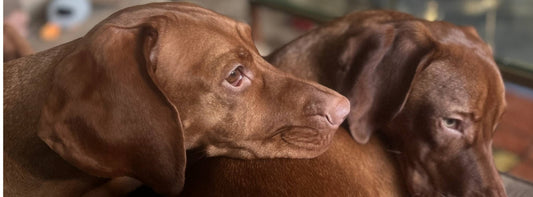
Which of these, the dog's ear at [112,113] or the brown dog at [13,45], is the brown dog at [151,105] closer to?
the dog's ear at [112,113]

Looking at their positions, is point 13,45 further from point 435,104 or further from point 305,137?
point 435,104

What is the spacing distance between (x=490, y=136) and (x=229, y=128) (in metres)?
0.74

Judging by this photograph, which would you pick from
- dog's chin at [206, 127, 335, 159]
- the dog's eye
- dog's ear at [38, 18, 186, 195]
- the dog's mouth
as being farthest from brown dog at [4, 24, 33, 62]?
the dog's eye

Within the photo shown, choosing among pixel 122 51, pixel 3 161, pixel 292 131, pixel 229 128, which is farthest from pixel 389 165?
pixel 3 161

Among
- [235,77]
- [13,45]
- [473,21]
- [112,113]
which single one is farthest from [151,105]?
[473,21]

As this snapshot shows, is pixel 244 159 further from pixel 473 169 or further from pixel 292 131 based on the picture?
pixel 473 169

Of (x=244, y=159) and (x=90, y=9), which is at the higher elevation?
(x=244, y=159)

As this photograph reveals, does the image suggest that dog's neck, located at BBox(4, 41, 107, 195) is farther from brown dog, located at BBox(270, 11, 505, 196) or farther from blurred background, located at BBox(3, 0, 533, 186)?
blurred background, located at BBox(3, 0, 533, 186)

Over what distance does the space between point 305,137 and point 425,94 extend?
0.37m

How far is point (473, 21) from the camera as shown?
3.76m

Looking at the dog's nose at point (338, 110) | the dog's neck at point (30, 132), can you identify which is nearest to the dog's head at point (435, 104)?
the dog's nose at point (338, 110)

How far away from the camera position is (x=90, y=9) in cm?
288

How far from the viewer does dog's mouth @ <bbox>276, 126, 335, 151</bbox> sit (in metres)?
1.76

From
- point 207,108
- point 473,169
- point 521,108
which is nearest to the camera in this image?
point 207,108
